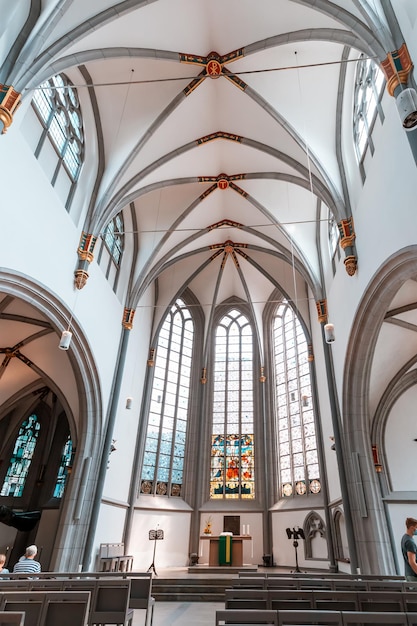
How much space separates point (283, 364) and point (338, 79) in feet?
36.3

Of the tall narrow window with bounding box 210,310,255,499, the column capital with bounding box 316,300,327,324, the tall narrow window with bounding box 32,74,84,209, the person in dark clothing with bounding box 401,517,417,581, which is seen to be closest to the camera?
the person in dark clothing with bounding box 401,517,417,581

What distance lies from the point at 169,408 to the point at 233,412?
2833 mm

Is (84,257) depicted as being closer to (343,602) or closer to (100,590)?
(100,590)

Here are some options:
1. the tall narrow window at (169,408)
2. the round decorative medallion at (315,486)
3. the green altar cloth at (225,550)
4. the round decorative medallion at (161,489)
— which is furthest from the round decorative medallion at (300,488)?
the round decorative medallion at (161,489)

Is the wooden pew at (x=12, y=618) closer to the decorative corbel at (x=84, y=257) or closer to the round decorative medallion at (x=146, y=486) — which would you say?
the decorative corbel at (x=84, y=257)

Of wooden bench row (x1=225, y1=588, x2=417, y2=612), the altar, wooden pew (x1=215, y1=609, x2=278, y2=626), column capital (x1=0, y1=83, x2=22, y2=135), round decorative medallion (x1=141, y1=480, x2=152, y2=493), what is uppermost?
column capital (x1=0, y1=83, x2=22, y2=135)

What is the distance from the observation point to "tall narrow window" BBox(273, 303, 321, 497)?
1523 centimetres

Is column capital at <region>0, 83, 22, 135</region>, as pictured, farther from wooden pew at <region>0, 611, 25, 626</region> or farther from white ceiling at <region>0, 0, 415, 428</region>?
wooden pew at <region>0, 611, 25, 626</region>

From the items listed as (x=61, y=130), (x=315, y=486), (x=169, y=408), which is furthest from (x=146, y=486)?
(x=61, y=130)

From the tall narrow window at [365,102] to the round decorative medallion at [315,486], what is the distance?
Answer: 34.9ft

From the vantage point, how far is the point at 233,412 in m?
18.4

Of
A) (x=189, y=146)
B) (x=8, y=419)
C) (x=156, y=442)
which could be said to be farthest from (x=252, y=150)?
(x=8, y=419)

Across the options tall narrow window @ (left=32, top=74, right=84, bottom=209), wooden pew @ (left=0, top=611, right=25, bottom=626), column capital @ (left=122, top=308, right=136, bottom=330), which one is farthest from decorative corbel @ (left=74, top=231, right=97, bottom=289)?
wooden pew @ (left=0, top=611, right=25, bottom=626)

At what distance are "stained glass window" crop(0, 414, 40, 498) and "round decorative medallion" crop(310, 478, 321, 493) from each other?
1198 centimetres
